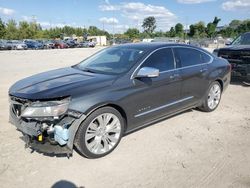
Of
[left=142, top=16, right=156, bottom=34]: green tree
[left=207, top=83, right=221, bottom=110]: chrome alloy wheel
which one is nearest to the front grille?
A: [left=207, top=83, right=221, bottom=110]: chrome alloy wheel

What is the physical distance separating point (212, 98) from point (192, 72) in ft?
3.79

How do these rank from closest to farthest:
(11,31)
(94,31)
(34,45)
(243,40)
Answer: (243,40), (34,45), (11,31), (94,31)

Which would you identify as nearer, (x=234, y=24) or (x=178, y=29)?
(x=178, y=29)

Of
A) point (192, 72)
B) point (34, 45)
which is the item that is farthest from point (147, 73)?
point (34, 45)

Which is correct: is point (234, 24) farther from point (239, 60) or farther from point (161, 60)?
point (161, 60)

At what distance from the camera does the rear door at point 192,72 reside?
5.52m

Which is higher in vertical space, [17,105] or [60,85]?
[60,85]

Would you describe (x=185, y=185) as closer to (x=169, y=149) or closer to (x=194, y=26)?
(x=169, y=149)

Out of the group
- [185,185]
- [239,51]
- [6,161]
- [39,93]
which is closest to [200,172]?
[185,185]

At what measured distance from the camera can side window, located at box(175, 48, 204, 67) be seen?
5.55 m

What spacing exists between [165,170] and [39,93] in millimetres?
2037

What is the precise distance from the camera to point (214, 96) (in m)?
6.54

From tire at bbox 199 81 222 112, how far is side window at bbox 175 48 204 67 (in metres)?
0.73

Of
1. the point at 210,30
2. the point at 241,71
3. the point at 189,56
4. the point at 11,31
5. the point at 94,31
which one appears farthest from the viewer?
the point at 94,31
